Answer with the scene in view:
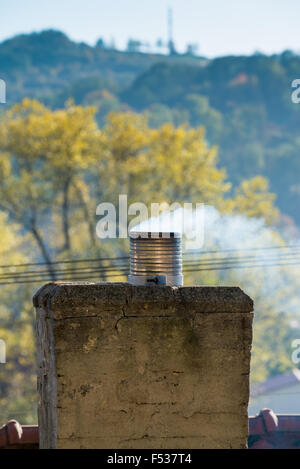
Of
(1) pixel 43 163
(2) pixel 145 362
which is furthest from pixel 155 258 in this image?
(1) pixel 43 163

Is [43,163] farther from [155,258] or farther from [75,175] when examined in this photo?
[155,258]

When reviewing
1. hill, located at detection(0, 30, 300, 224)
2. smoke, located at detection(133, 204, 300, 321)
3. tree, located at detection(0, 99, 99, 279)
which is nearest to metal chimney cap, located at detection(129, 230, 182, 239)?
smoke, located at detection(133, 204, 300, 321)

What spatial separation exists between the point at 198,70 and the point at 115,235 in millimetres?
80232

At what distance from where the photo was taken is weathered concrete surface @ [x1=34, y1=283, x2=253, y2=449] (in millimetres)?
3016

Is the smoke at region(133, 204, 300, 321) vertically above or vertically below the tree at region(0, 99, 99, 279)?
below

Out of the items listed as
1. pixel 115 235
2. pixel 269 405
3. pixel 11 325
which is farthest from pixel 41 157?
pixel 269 405

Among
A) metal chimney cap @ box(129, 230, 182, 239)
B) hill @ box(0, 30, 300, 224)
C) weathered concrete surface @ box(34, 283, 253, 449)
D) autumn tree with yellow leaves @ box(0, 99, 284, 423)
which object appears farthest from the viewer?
hill @ box(0, 30, 300, 224)

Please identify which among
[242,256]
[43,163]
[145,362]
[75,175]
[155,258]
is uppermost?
[43,163]

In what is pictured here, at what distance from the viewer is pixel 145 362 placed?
3.03 metres

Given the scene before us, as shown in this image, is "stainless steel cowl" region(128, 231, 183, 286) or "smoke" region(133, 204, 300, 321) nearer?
"stainless steel cowl" region(128, 231, 183, 286)

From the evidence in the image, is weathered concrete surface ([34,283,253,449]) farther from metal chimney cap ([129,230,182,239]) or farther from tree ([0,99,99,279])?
tree ([0,99,99,279])

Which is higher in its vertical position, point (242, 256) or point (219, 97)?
point (219, 97)

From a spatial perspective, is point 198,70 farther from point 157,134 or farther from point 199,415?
point 199,415

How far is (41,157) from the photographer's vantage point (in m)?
29.6
